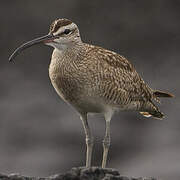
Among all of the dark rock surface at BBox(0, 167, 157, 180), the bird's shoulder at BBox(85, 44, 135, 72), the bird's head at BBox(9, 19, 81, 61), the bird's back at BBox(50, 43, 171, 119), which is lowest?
the dark rock surface at BBox(0, 167, 157, 180)

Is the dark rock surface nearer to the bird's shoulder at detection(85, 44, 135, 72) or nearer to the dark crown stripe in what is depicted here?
the dark crown stripe

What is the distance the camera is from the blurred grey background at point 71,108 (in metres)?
19.2

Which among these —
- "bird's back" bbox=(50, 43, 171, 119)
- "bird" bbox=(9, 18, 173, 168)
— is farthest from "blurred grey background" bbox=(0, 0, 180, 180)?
"bird" bbox=(9, 18, 173, 168)

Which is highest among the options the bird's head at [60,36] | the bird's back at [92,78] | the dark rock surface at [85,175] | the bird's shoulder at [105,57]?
the bird's head at [60,36]

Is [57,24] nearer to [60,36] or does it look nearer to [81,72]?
[60,36]

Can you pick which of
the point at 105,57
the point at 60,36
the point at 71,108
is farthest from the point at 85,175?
the point at 71,108

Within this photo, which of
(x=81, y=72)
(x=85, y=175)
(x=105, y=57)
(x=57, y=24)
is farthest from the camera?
(x=105, y=57)

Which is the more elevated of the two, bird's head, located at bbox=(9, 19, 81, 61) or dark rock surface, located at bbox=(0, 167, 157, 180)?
bird's head, located at bbox=(9, 19, 81, 61)

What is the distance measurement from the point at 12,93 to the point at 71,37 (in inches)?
349

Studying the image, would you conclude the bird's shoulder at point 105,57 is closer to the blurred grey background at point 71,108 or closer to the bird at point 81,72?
the bird at point 81,72

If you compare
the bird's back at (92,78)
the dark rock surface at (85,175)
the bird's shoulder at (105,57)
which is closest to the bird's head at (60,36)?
the bird's back at (92,78)

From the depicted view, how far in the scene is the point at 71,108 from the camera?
19.8 meters

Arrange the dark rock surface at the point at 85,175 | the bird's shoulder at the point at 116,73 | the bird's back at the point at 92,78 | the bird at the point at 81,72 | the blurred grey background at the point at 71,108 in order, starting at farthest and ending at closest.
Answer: the blurred grey background at the point at 71,108 < the bird's shoulder at the point at 116,73 < the bird's back at the point at 92,78 < the bird at the point at 81,72 < the dark rock surface at the point at 85,175

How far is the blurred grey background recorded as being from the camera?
19188 millimetres
